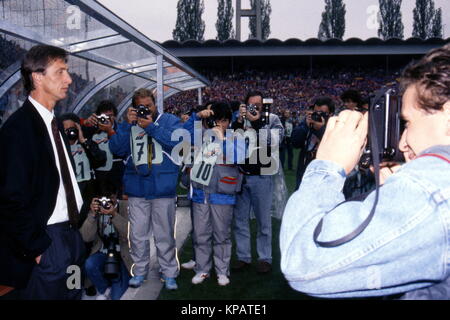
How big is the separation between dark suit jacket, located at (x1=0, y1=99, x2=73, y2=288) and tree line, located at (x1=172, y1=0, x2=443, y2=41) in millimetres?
38718

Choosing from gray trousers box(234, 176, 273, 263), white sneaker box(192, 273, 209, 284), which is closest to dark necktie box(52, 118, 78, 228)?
white sneaker box(192, 273, 209, 284)

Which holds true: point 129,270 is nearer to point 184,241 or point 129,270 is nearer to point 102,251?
point 102,251

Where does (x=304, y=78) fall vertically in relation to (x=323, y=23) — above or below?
below

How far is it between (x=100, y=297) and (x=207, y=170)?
1.57 meters

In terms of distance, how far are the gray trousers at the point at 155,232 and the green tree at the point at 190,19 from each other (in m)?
37.2

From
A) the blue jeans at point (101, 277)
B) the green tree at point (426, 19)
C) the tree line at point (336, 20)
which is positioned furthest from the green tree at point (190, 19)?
the blue jeans at point (101, 277)

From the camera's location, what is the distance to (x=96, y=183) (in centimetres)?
399

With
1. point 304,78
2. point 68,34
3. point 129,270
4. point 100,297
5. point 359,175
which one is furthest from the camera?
point 304,78

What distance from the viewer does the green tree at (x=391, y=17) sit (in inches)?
1499

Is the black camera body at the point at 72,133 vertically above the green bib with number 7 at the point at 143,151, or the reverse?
the black camera body at the point at 72,133

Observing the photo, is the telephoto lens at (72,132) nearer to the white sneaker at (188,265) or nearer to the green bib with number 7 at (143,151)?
the green bib with number 7 at (143,151)
